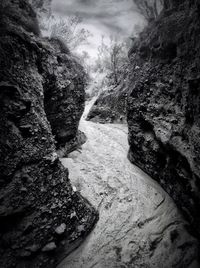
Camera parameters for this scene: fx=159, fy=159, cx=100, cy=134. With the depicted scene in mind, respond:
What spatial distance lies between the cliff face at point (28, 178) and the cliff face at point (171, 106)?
5.38ft

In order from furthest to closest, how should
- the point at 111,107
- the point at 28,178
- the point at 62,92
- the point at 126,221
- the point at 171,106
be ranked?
the point at 111,107 < the point at 62,92 < the point at 171,106 < the point at 126,221 < the point at 28,178

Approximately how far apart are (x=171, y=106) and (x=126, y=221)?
7.50 ft

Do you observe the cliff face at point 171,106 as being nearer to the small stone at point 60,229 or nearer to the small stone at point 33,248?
the small stone at point 60,229

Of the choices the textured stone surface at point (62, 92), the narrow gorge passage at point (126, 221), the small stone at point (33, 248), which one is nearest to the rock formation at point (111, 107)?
the textured stone surface at point (62, 92)

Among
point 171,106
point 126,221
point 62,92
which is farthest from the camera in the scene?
point 62,92

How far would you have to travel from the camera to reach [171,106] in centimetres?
306

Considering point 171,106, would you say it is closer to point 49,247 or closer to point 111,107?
point 49,247

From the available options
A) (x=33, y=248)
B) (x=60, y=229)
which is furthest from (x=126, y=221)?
(x=33, y=248)

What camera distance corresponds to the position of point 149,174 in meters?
3.80

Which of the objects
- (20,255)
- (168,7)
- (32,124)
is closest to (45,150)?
Answer: (32,124)

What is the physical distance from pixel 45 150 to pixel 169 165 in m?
2.29

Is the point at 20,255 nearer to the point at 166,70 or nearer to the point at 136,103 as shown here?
the point at 136,103

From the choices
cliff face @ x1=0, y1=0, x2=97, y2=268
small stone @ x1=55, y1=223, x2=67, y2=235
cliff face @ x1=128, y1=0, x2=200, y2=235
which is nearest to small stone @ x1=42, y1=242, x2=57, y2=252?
cliff face @ x1=0, y1=0, x2=97, y2=268

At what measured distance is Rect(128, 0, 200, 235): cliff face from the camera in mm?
2383
